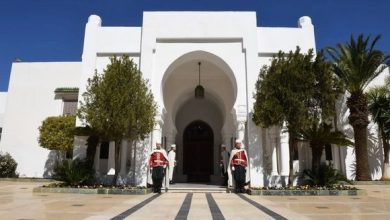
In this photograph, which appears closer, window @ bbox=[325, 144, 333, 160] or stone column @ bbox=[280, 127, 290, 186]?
stone column @ bbox=[280, 127, 290, 186]

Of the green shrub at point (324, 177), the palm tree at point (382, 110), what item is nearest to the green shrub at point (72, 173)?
the green shrub at point (324, 177)

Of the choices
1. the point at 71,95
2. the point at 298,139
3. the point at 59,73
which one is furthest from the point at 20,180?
the point at 298,139

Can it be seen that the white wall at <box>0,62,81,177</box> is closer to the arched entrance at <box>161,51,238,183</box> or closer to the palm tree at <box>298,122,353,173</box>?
the arched entrance at <box>161,51,238,183</box>

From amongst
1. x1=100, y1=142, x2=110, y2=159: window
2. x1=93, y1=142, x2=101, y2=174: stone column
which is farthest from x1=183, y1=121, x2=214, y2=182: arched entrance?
x1=93, y1=142, x2=101, y2=174: stone column

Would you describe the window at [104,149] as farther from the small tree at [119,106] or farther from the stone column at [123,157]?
the small tree at [119,106]

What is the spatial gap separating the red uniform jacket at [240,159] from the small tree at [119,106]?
281cm

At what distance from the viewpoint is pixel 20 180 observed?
15.1 meters

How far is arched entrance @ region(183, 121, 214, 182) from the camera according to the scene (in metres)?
16.7

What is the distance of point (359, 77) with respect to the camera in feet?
45.8

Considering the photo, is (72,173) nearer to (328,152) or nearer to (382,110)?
(328,152)

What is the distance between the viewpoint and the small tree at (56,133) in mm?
15562

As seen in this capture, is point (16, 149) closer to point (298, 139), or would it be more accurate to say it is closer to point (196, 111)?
point (196, 111)

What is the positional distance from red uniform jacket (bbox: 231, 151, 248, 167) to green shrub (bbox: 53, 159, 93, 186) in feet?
15.4

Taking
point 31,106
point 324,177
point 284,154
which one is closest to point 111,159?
point 284,154
